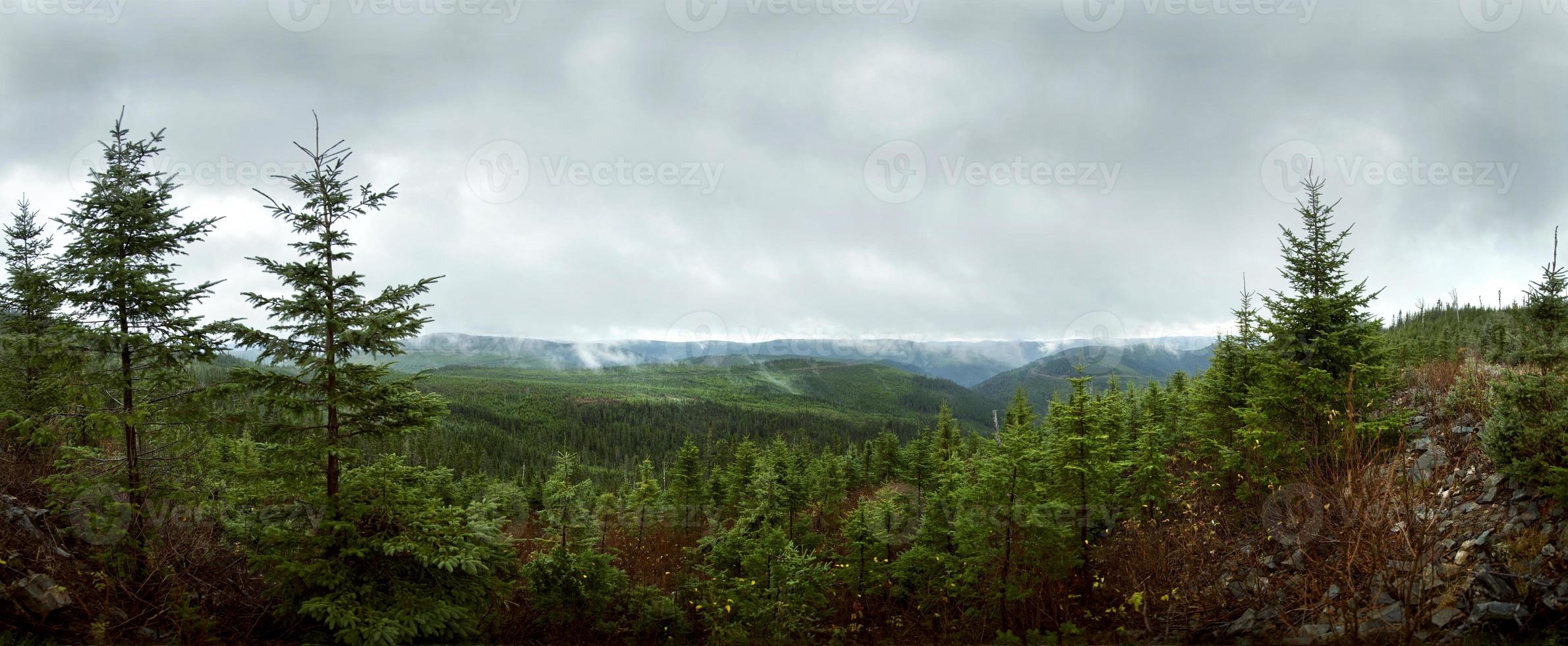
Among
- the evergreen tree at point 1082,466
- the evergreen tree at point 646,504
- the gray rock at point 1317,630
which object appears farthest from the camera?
the evergreen tree at point 646,504

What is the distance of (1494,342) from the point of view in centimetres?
1764

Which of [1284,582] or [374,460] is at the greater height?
[374,460]

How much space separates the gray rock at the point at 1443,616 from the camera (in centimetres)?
567

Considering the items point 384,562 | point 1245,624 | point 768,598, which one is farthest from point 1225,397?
point 384,562

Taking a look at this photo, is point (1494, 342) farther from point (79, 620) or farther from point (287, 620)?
point (79, 620)

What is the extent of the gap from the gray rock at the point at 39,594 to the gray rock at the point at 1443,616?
1801cm

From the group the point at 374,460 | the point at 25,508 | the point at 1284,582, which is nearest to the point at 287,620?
the point at 374,460

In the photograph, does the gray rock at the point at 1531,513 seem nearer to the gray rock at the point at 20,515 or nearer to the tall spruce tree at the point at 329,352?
Answer: the tall spruce tree at the point at 329,352

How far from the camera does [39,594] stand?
747 cm

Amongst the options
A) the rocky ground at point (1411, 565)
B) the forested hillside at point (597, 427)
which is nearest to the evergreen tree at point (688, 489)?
the forested hillside at point (597, 427)

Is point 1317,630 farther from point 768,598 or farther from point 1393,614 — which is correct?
point 768,598

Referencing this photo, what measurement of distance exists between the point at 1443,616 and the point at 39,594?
18327 millimetres

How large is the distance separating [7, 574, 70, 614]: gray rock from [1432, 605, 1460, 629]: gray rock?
18.0 m

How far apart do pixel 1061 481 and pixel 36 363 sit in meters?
18.0
